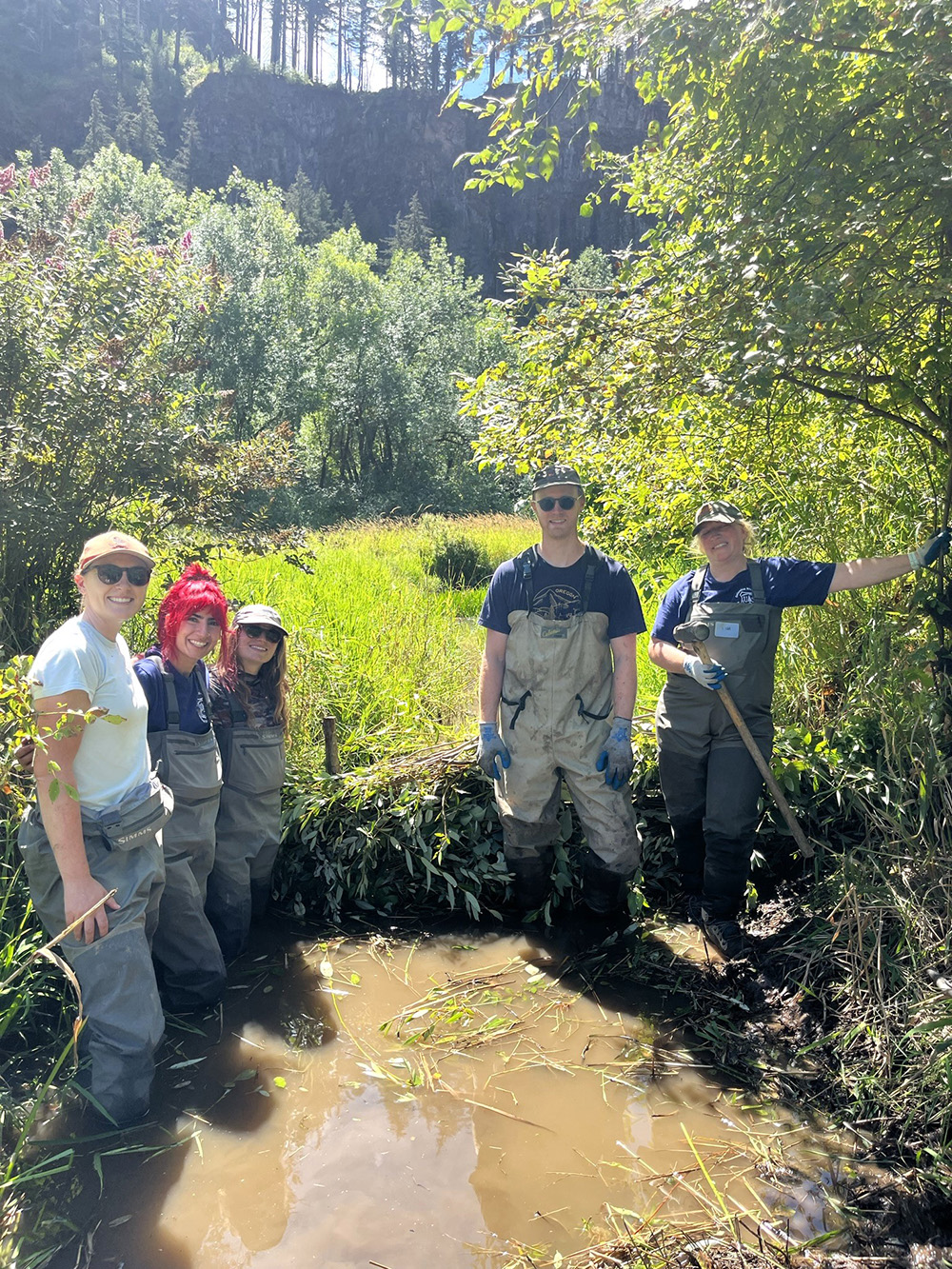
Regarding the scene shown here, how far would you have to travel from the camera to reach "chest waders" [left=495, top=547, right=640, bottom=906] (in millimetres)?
3855

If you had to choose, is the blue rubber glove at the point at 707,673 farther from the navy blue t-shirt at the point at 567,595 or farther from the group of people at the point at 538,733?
the navy blue t-shirt at the point at 567,595

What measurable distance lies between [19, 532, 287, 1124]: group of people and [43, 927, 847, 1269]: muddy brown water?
300mm

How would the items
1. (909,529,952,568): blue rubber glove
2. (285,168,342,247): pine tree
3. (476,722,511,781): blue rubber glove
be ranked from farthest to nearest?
(285,168,342,247): pine tree, (476,722,511,781): blue rubber glove, (909,529,952,568): blue rubber glove

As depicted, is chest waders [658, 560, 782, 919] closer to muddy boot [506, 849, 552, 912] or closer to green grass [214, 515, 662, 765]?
muddy boot [506, 849, 552, 912]

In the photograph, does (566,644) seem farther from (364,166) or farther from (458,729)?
(364,166)

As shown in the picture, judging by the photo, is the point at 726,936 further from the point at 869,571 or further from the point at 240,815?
the point at 240,815

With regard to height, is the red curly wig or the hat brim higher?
the hat brim

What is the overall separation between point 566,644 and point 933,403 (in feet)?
6.81

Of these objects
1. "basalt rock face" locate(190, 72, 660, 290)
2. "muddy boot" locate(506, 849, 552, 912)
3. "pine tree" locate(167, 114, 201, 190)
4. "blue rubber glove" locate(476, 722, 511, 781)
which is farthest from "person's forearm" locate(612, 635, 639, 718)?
"basalt rock face" locate(190, 72, 660, 290)

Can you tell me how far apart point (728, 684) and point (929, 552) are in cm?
100

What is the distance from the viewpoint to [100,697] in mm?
2633

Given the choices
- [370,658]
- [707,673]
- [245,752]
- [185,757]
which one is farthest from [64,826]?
[370,658]

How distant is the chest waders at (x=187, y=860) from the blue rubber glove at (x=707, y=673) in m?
2.10

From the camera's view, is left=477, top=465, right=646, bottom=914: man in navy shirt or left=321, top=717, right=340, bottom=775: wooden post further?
left=321, top=717, right=340, bottom=775: wooden post
